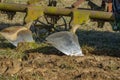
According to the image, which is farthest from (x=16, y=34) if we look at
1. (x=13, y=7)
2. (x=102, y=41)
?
(x=102, y=41)

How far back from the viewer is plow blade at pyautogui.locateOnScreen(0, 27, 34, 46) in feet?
23.3

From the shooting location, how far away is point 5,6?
24.9 feet

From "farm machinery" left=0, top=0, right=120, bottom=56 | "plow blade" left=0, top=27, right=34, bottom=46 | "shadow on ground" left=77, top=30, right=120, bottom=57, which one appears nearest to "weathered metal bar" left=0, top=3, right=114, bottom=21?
"farm machinery" left=0, top=0, right=120, bottom=56

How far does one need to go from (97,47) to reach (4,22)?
12.0 ft

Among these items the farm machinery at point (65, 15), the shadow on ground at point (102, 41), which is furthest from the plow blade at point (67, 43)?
the shadow on ground at point (102, 41)

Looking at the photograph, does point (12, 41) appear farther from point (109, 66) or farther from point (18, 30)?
point (109, 66)

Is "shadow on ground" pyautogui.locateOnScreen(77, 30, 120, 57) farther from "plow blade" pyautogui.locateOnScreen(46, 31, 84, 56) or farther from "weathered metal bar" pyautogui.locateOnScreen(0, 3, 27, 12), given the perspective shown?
"weathered metal bar" pyautogui.locateOnScreen(0, 3, 27, 12)

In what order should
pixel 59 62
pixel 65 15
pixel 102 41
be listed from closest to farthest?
pixel 59 62, pixel 65 15, pixel 102 41

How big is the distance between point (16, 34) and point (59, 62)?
141cm

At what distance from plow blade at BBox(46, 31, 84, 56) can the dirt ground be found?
0.12m

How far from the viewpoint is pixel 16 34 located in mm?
7195

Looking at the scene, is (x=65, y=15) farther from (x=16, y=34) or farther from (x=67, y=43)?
(x=16, y=34)

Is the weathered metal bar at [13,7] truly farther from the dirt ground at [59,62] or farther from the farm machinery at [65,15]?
the dirt ground at [59,62]

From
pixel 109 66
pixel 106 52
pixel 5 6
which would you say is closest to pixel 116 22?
pixel 106 52
